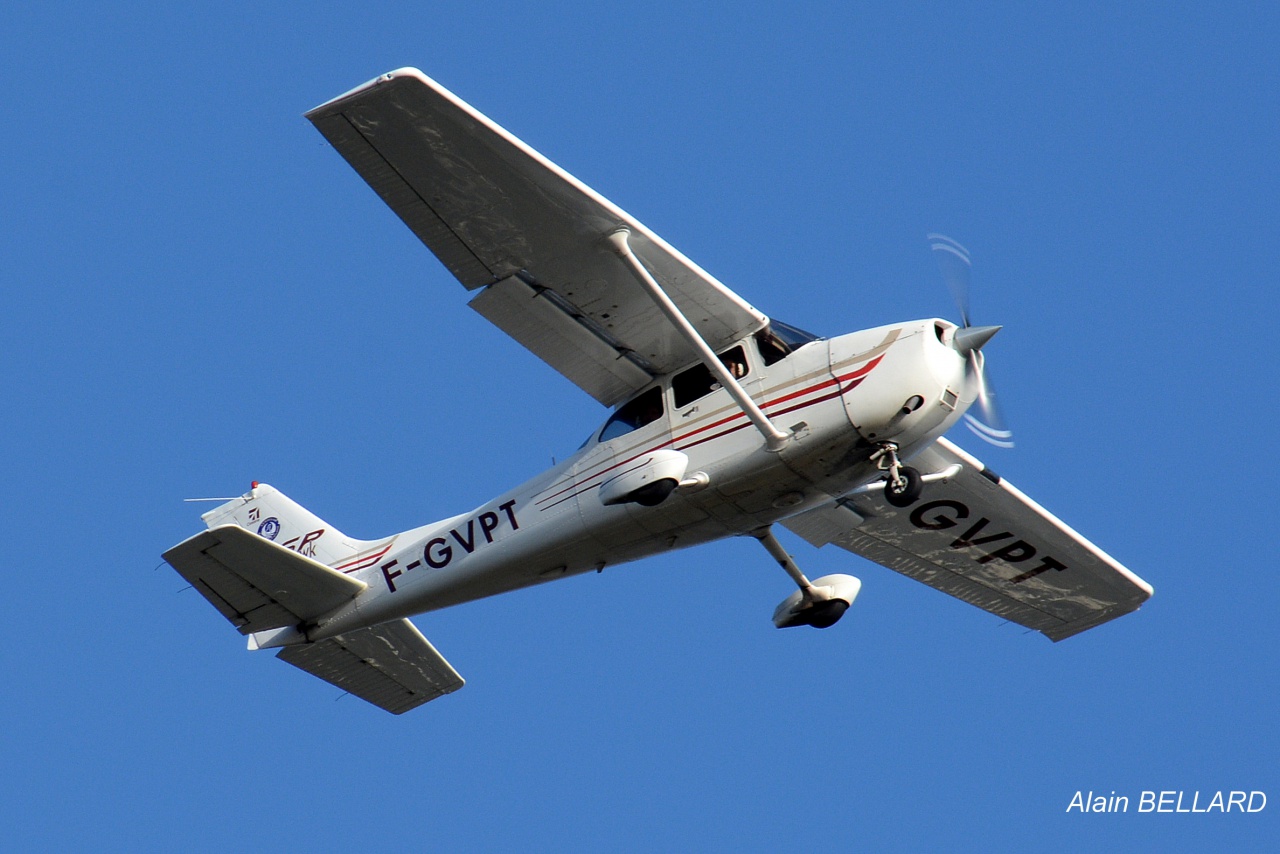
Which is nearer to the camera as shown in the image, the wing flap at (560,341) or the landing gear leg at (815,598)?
the wing flap at (560,341)

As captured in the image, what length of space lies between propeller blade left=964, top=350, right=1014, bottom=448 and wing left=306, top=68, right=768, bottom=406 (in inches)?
82.6

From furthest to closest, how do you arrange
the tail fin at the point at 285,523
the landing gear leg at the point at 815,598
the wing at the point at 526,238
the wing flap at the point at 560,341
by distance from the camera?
the tail fin at the point at 285,523 → the landing gear leg at the point at 815,598 → the wing flap at the point at 560,341 → the wing at the point at 526,238

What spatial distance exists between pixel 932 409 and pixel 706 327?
7.70 ft

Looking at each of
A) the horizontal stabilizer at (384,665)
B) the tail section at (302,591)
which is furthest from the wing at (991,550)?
the tail section at (302,591)

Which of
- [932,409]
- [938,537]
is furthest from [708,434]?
[938,537]

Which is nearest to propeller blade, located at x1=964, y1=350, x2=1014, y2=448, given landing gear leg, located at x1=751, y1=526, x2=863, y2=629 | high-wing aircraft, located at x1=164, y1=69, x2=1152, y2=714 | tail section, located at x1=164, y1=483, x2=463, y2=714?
high-wing aircraft, located at x1=164, y1=69, x2=1152, y2=714

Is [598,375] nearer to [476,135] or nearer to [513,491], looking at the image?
[513,491]

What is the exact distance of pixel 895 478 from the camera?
15.4m

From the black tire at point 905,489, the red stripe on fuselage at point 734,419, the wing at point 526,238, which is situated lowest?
the black tire at point 905,489

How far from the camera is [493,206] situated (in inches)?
611

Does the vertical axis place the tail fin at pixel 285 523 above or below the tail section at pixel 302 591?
above

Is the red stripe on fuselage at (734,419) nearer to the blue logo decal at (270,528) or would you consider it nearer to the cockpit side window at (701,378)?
the cockpit side window at (701,378)

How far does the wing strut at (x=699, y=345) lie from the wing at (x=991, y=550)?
11.8 ft

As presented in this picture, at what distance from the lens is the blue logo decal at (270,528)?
19812 mm
